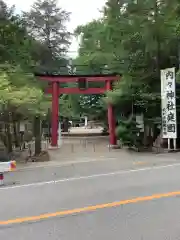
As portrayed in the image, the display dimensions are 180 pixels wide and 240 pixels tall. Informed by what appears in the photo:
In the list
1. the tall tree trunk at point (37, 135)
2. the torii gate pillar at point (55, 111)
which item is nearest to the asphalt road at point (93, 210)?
the tall tree trunk at point (37, 135)

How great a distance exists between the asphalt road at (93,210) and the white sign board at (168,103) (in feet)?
36.9

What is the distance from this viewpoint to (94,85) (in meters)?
33.4

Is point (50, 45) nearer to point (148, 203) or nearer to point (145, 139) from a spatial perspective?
point (145, 139)

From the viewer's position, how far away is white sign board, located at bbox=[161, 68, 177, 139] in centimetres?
2150

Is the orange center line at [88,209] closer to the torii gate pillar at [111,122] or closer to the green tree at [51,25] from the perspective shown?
the torii gate pillar at [111,122]

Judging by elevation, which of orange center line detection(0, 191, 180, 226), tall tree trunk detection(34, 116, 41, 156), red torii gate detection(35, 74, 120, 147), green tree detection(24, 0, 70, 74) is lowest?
orange center line detection(0, 191, 180, 226)

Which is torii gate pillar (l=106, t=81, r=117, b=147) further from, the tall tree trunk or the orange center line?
the orange center line

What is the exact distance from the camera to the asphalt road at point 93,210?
5383mm

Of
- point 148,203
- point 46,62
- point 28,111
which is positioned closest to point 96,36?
point 28,111

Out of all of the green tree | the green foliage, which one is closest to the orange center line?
the green foliage

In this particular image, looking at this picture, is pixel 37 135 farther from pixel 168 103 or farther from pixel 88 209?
pixel 88 209

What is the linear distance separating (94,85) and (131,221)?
27.9m

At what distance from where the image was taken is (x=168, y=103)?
21875 millimetres

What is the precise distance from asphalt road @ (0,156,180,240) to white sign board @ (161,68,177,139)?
1124cm
